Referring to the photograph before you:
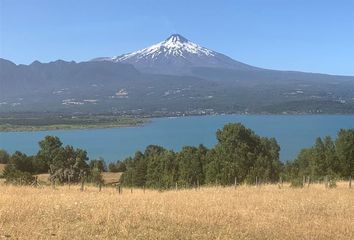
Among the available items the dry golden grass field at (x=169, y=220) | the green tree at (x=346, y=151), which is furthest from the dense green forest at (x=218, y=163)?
the dry golden grass field at (x=169, y=220)

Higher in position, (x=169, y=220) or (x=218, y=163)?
(x=169, y=220)

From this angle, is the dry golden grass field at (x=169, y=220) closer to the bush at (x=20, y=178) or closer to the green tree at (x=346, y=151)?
the bush at (x=20, y=178)

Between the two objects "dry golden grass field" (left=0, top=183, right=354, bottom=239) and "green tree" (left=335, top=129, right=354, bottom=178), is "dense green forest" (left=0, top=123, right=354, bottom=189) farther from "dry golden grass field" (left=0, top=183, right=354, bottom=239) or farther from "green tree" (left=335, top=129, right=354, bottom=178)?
"dry golden grass field" (left=0, top=183, right=354, bottom=239)

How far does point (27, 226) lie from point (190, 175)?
49.2 metres

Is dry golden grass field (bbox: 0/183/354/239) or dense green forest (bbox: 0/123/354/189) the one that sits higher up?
dry golden grass field (bbox: 0/183/354/239)

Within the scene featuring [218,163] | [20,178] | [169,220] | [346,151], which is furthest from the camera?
[346,151]

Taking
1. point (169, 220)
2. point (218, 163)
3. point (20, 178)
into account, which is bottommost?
point (218, 163)

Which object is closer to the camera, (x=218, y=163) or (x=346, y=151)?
(x=218, y=163)

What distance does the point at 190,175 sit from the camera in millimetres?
58781

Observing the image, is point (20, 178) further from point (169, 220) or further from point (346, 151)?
point (346, 151)

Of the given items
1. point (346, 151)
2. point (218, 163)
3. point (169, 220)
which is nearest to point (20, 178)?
point (169, 220)

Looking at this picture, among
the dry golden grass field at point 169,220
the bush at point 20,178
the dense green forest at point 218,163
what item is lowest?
the dense green forest at point 218,163

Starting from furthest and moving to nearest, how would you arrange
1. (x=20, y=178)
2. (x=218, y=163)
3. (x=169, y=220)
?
(x=218, y=163) → (x=20, y=178) → (x=169, y=220)

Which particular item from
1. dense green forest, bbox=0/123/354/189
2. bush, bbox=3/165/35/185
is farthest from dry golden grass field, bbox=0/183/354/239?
dense green forest, bbox=0/123/354/189
